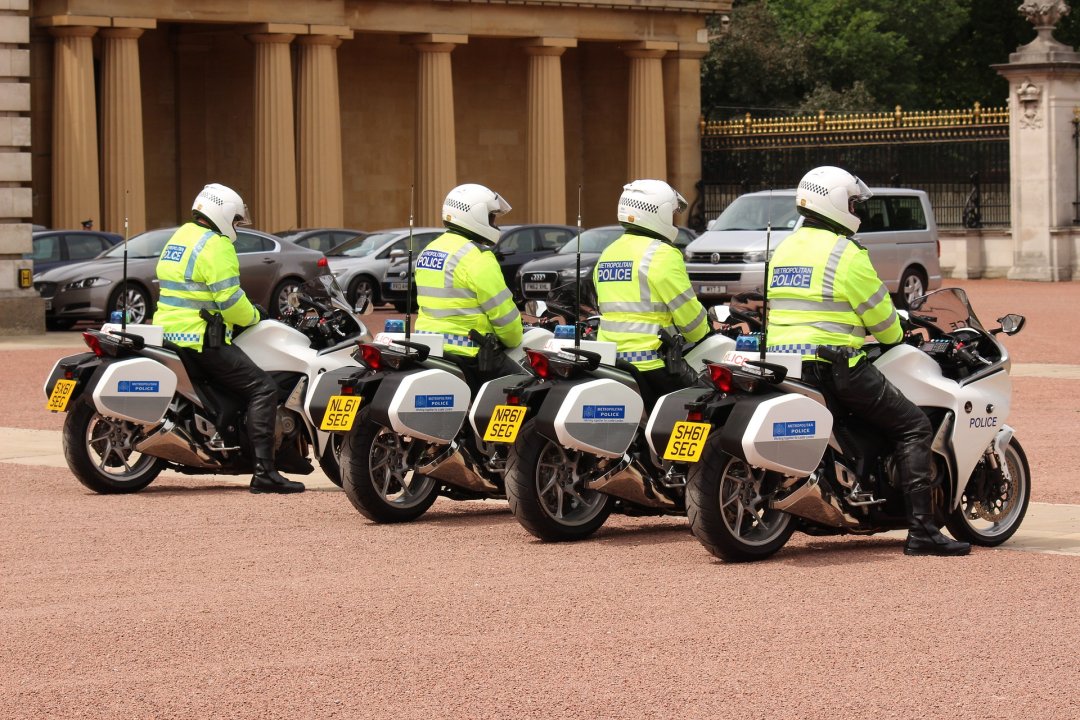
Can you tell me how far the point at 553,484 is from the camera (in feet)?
34.4

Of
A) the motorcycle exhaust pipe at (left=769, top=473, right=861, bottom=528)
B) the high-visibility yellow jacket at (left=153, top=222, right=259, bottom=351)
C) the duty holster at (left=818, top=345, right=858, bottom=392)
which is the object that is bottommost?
the motorcycle exhaust pipe at (left=769, top=473, right=861, bottom=528)

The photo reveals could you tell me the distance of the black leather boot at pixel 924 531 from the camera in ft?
31.9

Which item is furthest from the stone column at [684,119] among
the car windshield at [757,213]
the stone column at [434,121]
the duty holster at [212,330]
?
the duty holster at [212,330]

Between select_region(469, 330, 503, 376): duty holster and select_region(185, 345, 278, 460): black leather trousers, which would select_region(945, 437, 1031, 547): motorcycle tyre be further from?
select_region(185, 345, 278, 460): black leather trousers

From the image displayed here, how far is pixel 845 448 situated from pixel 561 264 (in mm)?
23112

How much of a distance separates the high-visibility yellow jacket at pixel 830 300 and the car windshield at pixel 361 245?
24.5 meters

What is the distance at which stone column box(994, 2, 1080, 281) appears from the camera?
39.2 metres

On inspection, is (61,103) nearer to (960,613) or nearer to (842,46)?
(842,46)

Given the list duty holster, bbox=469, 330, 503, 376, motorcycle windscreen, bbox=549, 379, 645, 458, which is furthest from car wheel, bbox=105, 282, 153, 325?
motorcycle windscreen, bbox=549, 379, 645, 458

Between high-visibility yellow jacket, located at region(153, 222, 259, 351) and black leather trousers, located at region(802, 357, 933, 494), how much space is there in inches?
166

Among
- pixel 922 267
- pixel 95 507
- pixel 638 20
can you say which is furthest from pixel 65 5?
pixel 95 507

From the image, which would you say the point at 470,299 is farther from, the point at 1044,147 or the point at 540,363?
the point at 1044,147

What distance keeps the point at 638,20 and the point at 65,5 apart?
48.3 feet

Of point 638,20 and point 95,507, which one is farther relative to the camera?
point 638,20
